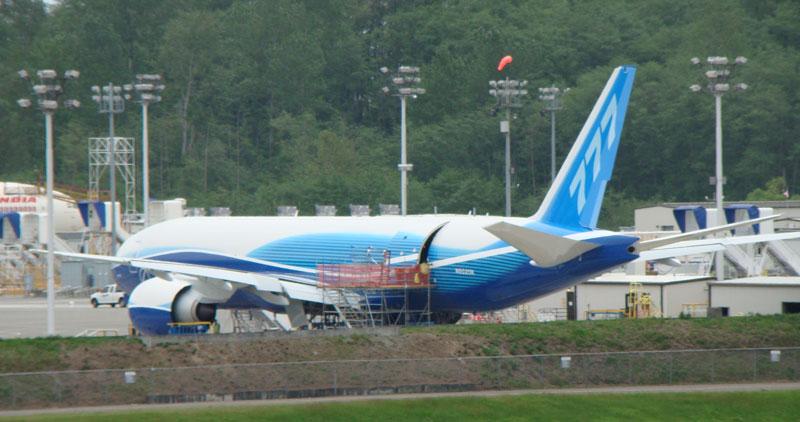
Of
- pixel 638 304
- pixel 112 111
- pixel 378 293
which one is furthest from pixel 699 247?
pixel 112 111

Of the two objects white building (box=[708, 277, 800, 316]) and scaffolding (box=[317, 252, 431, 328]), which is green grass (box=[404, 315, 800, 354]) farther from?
white building (box=[708, 277, 800, 316])

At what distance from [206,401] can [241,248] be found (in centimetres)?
1293

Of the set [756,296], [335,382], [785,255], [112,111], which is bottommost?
[335,382]

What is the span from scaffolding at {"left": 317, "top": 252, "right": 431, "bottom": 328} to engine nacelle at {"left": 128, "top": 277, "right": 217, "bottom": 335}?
3750 mm

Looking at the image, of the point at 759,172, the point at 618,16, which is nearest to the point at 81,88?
the point at 618,16

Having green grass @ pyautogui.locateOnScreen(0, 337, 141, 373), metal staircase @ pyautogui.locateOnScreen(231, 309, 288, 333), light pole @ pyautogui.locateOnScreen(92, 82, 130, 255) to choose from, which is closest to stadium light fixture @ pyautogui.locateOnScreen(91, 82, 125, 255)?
light pole @ pyautogui.locateOnScreen(92, 82, 130, 255)

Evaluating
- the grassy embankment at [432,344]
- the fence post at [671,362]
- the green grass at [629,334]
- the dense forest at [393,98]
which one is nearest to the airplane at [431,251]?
the green grass at [629,334]

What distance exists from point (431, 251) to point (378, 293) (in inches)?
78.5

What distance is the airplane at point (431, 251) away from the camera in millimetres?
37938

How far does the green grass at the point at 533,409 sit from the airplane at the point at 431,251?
4393mm

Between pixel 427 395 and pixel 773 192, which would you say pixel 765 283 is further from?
pixel 773 192

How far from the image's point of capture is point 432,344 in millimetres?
36875

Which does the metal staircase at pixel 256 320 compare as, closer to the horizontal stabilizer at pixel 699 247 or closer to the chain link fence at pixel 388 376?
the chain link fence at pixel 388 376

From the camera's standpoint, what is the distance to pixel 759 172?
336 ft
